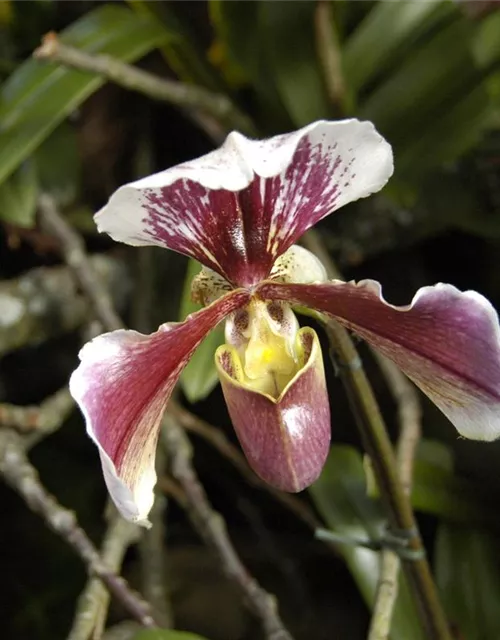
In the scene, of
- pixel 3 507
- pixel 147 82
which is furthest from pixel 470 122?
pixel 3 507

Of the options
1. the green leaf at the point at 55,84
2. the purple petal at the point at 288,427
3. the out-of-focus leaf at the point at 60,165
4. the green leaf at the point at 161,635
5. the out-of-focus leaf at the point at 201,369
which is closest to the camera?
the purple petal at the point at 288,427

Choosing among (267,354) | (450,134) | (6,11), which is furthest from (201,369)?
(6,11)

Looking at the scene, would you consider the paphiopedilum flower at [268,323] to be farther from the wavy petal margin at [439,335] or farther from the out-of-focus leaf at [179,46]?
the out-of-focus leaf at [179,46]

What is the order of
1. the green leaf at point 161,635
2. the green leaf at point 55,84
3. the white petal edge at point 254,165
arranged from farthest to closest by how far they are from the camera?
the green leaf at point 55,84 < the green leaf at point 161,635 < the white petal edge at point 254,165

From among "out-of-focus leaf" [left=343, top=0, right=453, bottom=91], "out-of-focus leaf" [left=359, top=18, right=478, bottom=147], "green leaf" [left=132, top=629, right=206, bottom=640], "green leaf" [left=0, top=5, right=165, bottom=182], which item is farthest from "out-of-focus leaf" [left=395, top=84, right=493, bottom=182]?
"green leaf" [left=132, top=629, right=206, bottom=640]

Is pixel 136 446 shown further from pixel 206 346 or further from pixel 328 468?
pixel 328 468

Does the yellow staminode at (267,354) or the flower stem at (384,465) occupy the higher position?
the yellow staminode at (267,354)

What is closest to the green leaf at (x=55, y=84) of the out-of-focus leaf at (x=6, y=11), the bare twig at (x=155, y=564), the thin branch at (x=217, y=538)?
the out-of-focus leaf at (x=6, y=11)

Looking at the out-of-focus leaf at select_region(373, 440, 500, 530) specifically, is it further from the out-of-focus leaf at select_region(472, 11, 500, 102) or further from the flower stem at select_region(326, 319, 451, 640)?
the out-of-focus leaf at select_region(472, 11, 500, 102)
